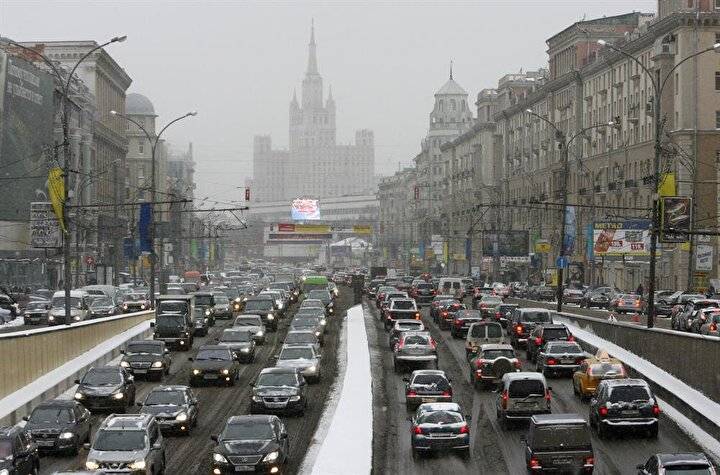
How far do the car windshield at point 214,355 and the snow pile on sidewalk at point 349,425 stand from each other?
420 centimetres

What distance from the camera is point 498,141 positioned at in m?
178

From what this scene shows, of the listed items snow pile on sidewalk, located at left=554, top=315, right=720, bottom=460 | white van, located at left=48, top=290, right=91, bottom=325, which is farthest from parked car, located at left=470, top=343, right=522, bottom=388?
white van, located at left=48, top=290, right=91, bottom=325

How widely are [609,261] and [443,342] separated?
187 ft

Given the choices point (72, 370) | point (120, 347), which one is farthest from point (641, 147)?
point (72, 370)

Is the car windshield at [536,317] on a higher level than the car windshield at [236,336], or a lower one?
higher

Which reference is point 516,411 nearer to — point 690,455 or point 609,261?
point 690,455

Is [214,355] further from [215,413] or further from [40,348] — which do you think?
[215,413]

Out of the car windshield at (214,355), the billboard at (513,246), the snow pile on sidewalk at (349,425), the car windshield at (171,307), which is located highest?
the billboard at (513,246)

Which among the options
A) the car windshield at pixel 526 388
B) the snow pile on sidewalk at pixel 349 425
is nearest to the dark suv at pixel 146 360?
the snow pile on sidewalk at pixel 349 425

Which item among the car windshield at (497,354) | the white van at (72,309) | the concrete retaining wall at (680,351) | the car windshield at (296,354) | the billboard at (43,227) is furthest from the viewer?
the billboard at (43,227)

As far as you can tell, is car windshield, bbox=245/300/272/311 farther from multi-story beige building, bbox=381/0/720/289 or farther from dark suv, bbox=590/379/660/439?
dark suv, bbox=590/379/660/439

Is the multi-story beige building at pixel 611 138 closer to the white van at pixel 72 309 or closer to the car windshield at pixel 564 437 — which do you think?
the white van at pixel 72 309

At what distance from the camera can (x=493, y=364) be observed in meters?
45.5

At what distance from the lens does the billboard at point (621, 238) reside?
294 feet
